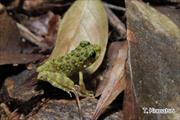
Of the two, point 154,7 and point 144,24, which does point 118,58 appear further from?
point 154,7

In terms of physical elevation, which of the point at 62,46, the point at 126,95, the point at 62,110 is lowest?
the point at 62,110

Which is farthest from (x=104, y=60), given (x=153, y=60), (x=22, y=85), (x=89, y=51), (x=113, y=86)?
(x=22, y=85)

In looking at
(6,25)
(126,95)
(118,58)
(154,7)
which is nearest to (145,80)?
(126,95)

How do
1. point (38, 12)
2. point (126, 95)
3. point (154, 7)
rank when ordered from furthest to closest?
point (38, 12), point (154, 7), point (126, 95)

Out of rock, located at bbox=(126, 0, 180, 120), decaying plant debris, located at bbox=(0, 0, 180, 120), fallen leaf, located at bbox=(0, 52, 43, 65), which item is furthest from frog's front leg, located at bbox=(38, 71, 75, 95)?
rock, located at bbox=(126, 0, 180, 120)

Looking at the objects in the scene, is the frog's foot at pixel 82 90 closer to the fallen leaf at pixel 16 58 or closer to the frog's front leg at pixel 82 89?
the frog's front leg at pixel 82 89

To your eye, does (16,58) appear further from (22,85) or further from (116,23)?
(116,23)

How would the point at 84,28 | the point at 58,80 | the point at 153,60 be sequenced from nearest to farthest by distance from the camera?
the point at 153,60 → the point at 58,80 → the point at 84,28
